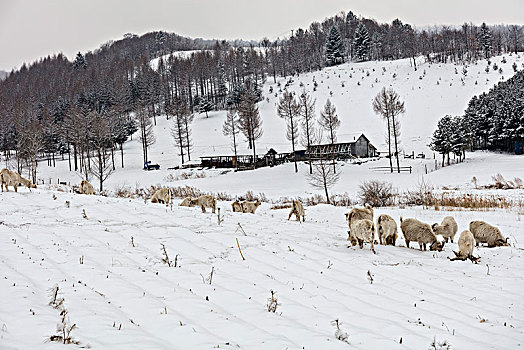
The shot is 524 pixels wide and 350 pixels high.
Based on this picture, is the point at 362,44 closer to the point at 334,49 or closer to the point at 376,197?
the point at 334,49

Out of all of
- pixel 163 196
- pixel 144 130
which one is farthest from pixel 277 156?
pixel 163 196

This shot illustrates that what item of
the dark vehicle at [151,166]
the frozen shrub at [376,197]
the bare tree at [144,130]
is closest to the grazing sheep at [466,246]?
the frozen shrub at [376,197]

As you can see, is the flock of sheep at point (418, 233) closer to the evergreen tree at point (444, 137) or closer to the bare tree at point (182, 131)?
the evergreen tree at point (444, 137)

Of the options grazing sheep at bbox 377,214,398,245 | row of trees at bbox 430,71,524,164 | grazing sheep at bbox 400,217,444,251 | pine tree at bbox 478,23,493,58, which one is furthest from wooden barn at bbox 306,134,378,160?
pine tree at bbox 478,23,493,58

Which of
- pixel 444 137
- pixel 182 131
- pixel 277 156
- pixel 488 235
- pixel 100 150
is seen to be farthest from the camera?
pixel 182 131

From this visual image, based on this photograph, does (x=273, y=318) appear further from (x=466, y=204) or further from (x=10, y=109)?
(x=10, y=109)

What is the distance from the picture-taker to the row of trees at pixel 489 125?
4397 centimetres

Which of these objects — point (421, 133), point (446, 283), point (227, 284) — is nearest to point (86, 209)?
point (227, 284)

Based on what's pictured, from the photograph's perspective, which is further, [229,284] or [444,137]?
[444,137]

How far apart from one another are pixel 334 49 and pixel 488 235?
99.3 m

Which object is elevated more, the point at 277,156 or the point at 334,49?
the point at 334,49

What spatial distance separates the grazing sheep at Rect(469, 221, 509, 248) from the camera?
955cm

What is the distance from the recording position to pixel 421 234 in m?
9.16

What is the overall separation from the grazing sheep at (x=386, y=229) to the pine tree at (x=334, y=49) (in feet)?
325
